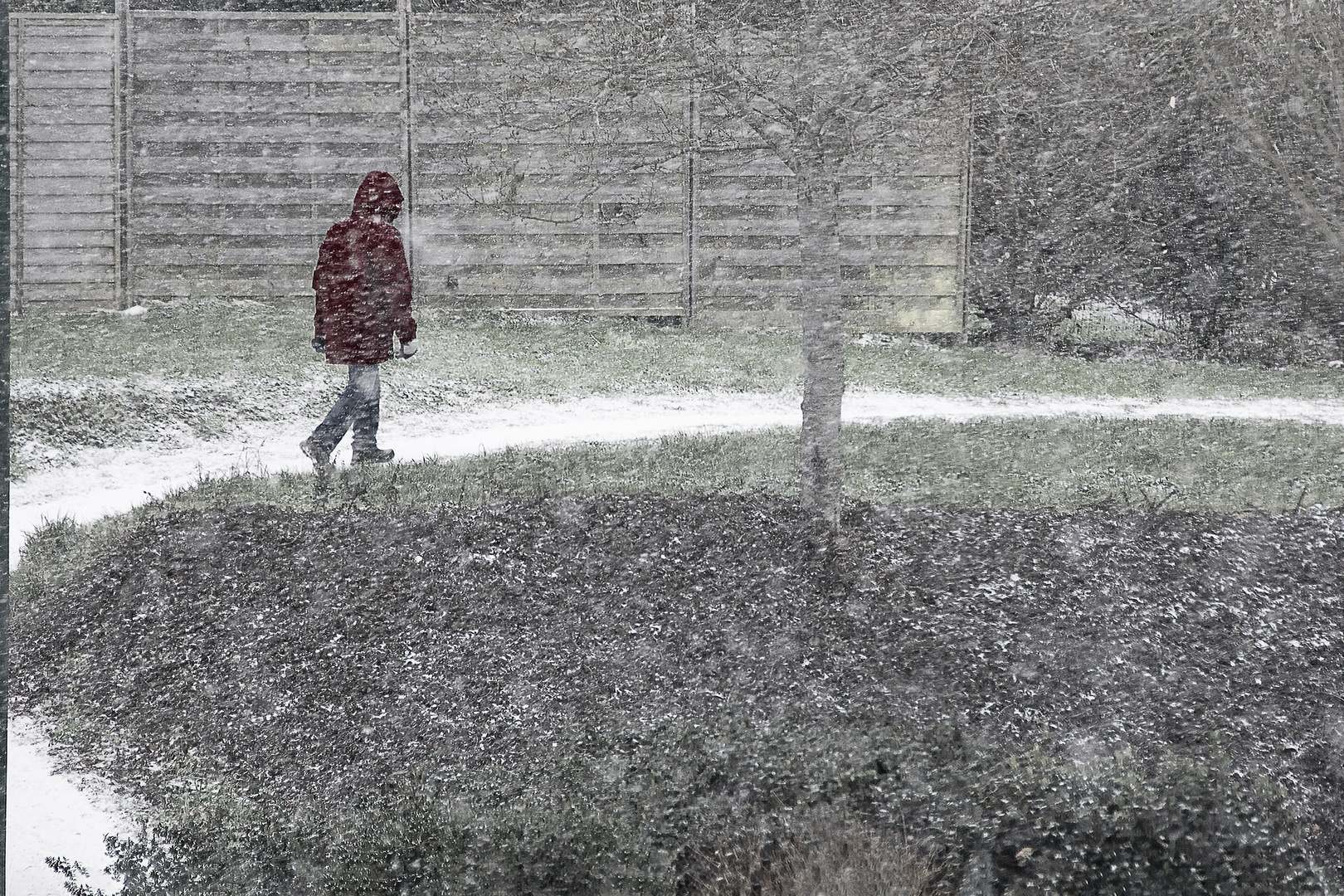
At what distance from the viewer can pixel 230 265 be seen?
728 centimetres

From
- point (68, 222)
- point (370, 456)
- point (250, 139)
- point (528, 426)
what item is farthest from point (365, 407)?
point (250, 139)

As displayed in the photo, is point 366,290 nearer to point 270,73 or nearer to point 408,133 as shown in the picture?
point 408,133

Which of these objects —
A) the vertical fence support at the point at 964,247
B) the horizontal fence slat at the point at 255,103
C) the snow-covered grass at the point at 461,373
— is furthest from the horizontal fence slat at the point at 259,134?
the vertical fence support at the point at 964,247

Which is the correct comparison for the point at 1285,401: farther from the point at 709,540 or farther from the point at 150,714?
the point at 150,714

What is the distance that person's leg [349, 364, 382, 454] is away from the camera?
534 cm

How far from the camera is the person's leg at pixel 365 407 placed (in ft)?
17.5

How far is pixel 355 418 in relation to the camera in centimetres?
540

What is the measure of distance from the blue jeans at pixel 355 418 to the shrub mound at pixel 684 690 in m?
0.80

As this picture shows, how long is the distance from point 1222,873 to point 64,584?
406cm

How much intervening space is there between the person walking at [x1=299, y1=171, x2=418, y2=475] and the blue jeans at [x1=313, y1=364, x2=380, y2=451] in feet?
0.05

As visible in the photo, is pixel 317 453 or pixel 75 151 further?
pixel 75 151

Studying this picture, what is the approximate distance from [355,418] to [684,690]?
2629 mm

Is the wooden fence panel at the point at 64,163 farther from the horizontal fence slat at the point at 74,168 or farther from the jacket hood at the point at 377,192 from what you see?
the jacket hood at the point at 377,192

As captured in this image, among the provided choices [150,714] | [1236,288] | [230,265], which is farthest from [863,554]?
[230,265]
